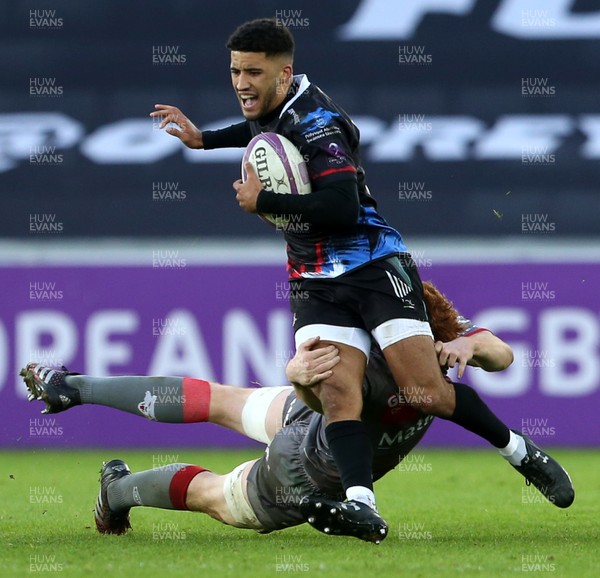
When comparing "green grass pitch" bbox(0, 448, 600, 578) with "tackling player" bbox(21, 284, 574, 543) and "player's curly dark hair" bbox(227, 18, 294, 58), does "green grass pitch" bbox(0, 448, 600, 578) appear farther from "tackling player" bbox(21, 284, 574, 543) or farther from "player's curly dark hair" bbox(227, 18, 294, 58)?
"player's curly dark hair" bbox(227, 18, 294, 58)

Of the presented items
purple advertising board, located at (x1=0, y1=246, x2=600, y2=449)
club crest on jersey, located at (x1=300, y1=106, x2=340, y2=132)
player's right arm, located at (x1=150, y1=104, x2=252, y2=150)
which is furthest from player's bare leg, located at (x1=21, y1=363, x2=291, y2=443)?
purple advertising board, located at (x1=0, y1=246, x2=600, y2=449)

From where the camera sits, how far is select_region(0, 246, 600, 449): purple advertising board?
898cm

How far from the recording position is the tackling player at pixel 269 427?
509cm

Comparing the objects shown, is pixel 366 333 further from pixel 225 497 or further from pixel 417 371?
pixel 225 497

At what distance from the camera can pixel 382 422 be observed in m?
5.20

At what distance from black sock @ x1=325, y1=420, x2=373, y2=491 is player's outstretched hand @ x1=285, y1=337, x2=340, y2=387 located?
0.18m

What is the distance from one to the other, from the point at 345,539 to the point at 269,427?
2.12 ft

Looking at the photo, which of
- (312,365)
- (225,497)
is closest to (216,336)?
(225,497)

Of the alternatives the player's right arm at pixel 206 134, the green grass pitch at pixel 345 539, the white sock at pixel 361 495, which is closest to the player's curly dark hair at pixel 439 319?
the green grass pitch at pixel 345 539

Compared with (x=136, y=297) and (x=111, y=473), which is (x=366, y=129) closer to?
(x=136, y=297)

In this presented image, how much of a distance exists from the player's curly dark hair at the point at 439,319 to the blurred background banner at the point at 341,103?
13.6ft

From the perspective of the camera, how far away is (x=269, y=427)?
5562mm

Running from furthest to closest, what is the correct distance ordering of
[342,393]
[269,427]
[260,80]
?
1. [269,427]
2. [260,80]
3. [342,393]

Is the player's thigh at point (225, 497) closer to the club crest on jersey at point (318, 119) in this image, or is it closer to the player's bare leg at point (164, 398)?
the player's bare leg at point (164, 398)
